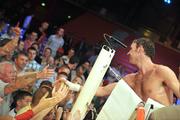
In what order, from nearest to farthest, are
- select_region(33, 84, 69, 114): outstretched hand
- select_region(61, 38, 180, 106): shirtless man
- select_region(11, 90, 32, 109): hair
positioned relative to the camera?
select_region(33, 84, 69, 114): outstretched hand
select_region(61, 38, 180, 106): shirtless man
select_region(11, 90, 32, 109): hair

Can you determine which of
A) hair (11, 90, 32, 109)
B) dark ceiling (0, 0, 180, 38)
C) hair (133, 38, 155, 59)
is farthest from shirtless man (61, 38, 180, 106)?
dark ceiling (0, 0, 180, 38)

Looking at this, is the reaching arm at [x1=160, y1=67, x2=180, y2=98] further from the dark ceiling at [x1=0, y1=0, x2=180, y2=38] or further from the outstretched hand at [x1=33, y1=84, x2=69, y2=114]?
the dark ceiling at [x1=0, y1=0, x2=180, y2=38]

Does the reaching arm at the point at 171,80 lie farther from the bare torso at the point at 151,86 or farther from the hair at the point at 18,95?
the hair at the point at 18,95

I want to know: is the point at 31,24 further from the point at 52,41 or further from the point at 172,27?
the point at 172,27

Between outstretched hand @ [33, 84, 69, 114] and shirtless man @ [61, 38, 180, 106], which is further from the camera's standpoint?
shirtless man @ [61, 38, 180, 106]

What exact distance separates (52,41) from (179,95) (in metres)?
5.41

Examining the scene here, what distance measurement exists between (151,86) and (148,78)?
0.08m

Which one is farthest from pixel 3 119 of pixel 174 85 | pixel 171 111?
pixel 171 111

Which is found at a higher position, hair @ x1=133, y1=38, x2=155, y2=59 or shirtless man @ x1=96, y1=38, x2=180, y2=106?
hair @ x1=133, y1=38, x2=155, y2=59

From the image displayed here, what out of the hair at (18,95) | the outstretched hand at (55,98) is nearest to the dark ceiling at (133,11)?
the hair at (18,95)

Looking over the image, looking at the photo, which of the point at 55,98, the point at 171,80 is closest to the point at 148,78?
the point at 171,80

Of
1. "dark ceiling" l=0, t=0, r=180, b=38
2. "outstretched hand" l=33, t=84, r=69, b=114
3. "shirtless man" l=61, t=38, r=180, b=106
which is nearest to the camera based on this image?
"outstretched hand" l=33, t=84, r=69, b=114

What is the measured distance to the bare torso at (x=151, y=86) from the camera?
2.63 m

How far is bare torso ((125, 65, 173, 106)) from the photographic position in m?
2.63
